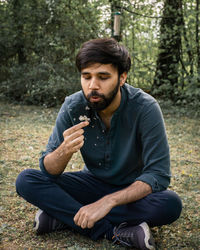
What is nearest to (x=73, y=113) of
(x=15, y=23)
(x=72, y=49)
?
(x=72, y=49)

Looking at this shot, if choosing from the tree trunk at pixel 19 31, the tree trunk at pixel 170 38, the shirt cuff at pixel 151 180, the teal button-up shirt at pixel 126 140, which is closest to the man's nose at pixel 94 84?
the teal button-up shirt at pixel 126 140

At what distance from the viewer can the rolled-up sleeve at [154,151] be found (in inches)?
90.4

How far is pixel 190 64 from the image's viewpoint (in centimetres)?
743

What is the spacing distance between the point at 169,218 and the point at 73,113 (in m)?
1.13

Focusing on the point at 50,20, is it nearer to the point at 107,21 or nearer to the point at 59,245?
the point at 107,21

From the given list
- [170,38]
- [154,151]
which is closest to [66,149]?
[154,151]

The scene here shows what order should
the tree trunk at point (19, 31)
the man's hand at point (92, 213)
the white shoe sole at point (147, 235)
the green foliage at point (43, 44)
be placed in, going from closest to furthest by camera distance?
the man's hand at point (92, 213), the white shoe sole at point (147, 235), the green foliage at point (43, 44), the tree trunk at point (19, 31)

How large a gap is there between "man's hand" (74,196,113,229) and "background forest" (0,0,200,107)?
5.28 meters

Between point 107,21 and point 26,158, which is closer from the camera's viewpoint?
point 26,158

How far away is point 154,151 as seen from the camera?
2.33 m

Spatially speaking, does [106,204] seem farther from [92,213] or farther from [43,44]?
[43,44]

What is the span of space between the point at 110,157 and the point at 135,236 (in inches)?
24.5

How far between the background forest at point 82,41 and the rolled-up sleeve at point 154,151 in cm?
484

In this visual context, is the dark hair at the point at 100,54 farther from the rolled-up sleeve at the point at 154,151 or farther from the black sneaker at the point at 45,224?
the black sneaker at the point at 45,224
